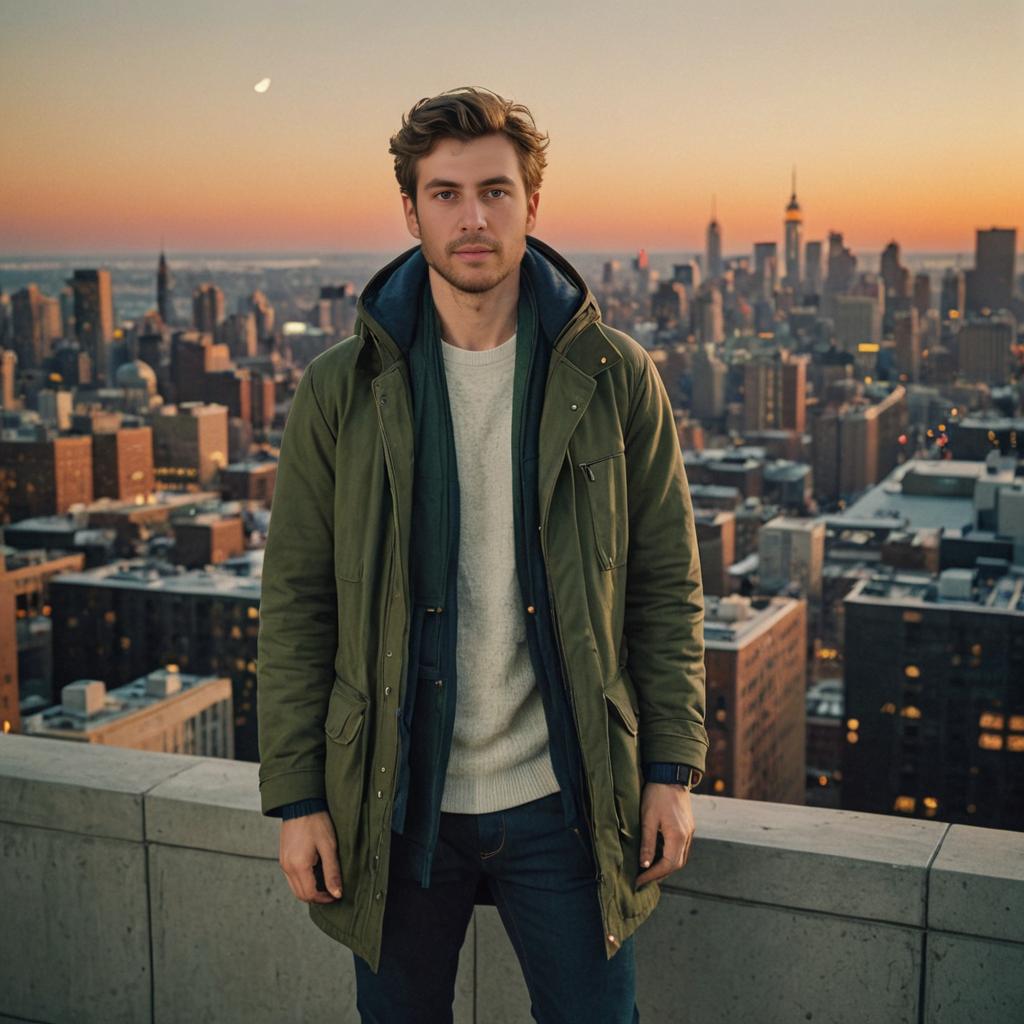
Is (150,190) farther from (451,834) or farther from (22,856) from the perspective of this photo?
(451,834)

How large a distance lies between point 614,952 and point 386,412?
2.17ft

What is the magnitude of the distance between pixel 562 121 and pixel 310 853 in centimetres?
897

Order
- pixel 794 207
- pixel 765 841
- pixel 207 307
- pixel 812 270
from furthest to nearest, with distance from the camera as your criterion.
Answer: pixel 207 307
pixel 794 207
pixel 812 270
pixel 765 841

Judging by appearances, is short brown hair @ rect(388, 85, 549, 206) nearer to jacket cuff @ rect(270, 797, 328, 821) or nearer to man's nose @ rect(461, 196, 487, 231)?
man's nose @ rect(461, 196, 487, 231)

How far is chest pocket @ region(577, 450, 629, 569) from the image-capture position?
1.38m

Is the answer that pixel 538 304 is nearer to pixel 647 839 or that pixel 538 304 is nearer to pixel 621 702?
pixel 621 702

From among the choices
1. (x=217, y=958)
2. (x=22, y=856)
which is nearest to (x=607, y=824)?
(x=217, y=958)

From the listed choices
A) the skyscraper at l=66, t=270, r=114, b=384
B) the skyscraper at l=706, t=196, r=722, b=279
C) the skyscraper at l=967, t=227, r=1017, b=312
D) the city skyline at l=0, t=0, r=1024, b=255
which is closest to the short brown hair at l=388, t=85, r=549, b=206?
the city skyline at l=0, t=0, r=1024, b=255

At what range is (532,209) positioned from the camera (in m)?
1.46

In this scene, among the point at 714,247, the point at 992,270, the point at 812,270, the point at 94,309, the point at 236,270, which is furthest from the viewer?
the point at 236,270

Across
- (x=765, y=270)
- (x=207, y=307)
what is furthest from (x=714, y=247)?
(x=207, y=307)

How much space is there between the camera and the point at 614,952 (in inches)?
53.6

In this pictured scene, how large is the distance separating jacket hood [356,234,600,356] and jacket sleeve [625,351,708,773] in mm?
119

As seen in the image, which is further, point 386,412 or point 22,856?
point 22,856
